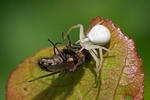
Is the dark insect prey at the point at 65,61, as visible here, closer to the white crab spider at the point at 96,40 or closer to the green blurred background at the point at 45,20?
the white crab spider at the point at 96,40

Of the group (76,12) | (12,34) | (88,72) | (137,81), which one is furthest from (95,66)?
(12,34)

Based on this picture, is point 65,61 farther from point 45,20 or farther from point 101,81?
point 45,20

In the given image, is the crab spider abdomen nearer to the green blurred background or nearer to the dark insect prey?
the dark insect prey

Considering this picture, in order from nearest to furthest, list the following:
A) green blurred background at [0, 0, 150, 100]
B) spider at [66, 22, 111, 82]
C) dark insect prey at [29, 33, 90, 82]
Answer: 1. dark insect prey at [29, 33, 90, 82]
2. spider at [66, 22, 111, 82]
3. green blurred background at [0, 0, 150, 100]

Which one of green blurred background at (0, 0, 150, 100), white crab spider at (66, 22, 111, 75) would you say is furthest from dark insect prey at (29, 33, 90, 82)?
green blurred background at (0, 0, 150, 100)

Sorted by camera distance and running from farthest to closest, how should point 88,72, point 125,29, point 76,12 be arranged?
point 76,12 < point 125,29 < point 88,72

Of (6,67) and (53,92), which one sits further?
(6,67)

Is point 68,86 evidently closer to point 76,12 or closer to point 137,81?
point 137,81

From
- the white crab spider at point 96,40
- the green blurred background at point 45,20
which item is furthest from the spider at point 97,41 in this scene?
the green blurred background at point 45,20
